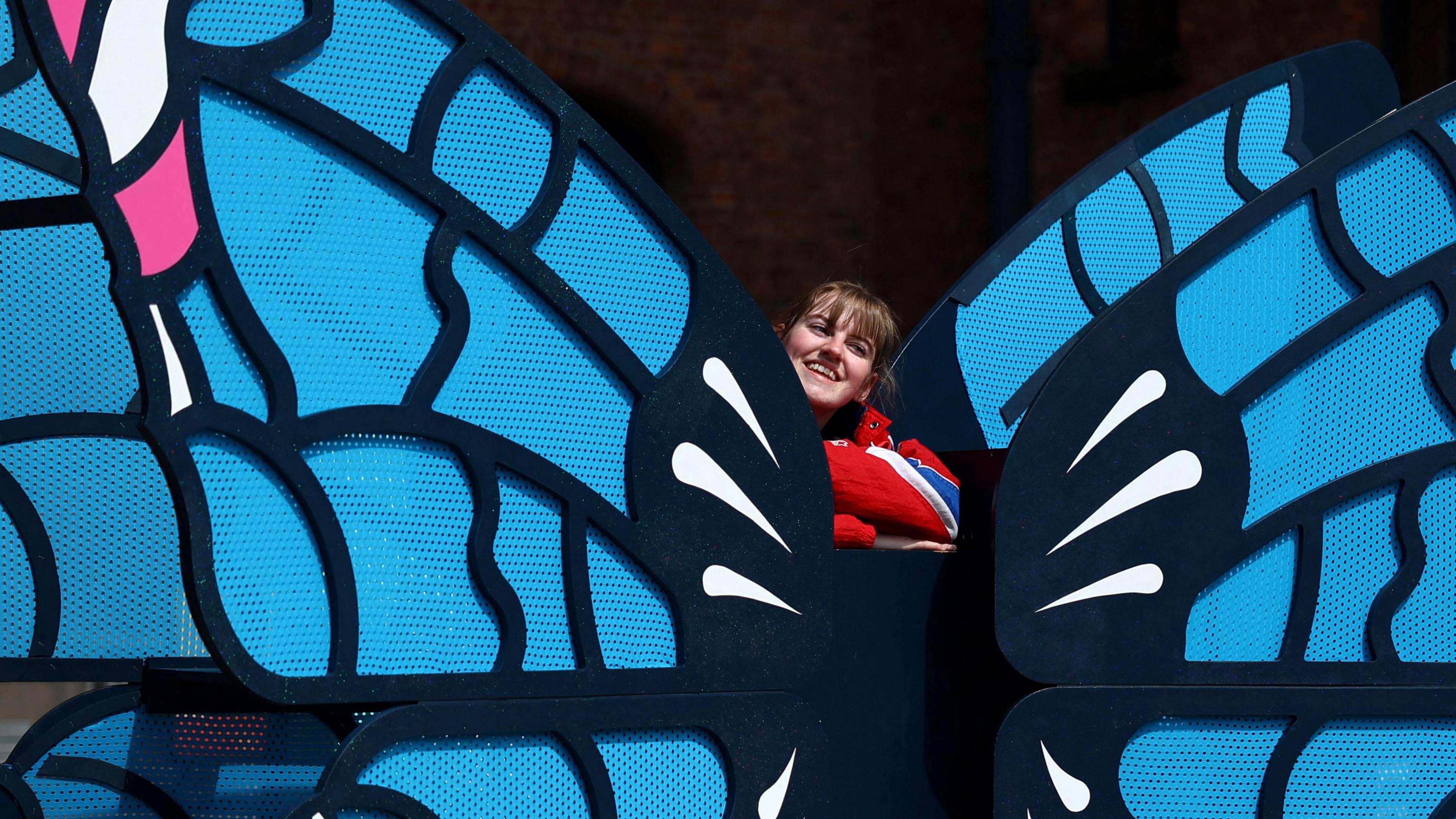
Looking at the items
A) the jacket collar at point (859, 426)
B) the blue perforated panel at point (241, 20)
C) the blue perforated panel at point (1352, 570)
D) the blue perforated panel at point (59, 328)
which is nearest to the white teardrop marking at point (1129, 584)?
the blue perforated panel at point (1352, 570)

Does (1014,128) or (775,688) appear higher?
(1014,128)

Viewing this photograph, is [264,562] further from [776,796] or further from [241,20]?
[776,796]

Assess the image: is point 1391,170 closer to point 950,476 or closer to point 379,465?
point 950,476

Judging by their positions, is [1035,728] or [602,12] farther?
[602,12]

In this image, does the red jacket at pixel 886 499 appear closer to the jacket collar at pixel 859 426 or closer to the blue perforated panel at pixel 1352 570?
the jacket collar at pixel 859 426

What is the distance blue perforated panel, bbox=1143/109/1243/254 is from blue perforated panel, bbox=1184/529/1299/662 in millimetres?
1122

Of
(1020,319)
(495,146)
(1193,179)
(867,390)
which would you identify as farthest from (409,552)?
(1193,179)

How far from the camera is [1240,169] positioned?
2.81 m

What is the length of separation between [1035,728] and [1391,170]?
91cm

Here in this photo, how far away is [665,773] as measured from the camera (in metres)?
1.68

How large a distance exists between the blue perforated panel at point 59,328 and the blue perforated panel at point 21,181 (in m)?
0.10

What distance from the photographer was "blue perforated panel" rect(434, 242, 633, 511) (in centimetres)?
158

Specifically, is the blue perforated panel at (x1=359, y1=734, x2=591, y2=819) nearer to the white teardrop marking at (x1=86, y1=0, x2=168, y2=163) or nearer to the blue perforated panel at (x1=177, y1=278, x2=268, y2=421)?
the blue perforated panel at (x1=177, y1=278, x2=268, y2=421)

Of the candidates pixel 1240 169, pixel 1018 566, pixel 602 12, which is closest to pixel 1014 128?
pixel 602 12
